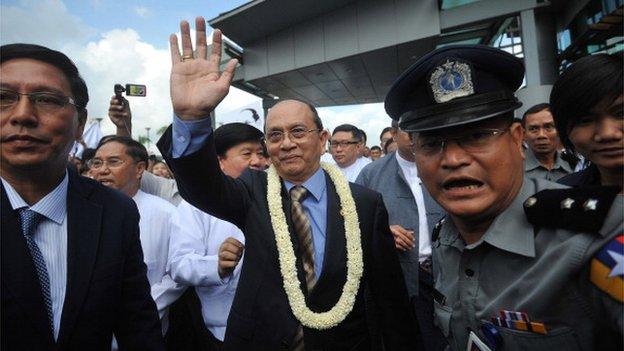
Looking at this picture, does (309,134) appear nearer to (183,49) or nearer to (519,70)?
(183,49)

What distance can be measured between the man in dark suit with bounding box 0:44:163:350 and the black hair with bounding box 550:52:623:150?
6.54 feet

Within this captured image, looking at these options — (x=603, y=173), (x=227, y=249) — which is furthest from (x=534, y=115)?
(x=227, y=249)

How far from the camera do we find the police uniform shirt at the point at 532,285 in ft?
3.59

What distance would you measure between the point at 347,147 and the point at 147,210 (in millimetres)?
3511

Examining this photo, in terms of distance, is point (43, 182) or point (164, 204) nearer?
point (43, 182)

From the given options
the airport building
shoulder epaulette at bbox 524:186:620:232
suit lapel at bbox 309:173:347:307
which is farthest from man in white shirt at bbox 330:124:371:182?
shoulder epaulette at bbox 524:186:620:232

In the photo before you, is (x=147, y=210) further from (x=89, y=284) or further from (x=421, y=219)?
(x=421, y=219)

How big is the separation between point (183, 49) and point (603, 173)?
200 centimetres

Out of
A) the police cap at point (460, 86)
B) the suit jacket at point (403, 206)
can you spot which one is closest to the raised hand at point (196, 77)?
the police cap at point (460, 86)

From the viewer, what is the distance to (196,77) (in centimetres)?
170

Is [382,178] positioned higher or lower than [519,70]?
lower

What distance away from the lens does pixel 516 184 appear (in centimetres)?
144

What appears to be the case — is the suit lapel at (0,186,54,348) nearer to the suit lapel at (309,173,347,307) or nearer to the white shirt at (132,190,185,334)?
the suit lapel at (309,173,347,307)

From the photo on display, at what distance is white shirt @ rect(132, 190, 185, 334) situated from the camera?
2.75 metres
